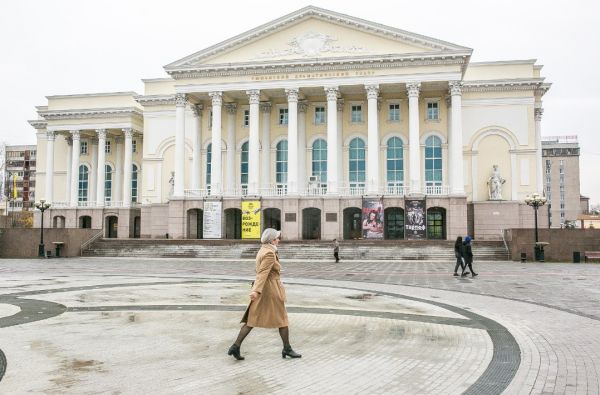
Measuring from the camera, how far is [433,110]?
163 ft

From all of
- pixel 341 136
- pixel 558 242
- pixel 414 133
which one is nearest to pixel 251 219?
pixel 341 136

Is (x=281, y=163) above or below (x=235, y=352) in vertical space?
above

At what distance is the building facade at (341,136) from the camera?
4516 cm

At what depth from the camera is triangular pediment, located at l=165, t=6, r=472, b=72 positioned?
4560cm

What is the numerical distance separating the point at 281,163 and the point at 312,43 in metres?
11.3

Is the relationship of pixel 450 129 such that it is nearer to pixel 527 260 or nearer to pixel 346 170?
pixel 346 170

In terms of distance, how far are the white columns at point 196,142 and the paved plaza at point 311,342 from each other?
3306cm

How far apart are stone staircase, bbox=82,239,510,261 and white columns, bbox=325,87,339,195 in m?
7.12

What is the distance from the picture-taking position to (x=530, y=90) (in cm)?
4941

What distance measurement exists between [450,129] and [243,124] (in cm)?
1918

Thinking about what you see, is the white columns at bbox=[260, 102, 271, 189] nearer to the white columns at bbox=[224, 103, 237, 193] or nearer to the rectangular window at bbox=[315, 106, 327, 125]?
the white columns at bbox=[224, 103, 237, 193]

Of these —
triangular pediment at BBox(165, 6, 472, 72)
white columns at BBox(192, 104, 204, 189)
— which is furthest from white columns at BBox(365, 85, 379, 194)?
white columns at BBox(192, 104, 204, 189)

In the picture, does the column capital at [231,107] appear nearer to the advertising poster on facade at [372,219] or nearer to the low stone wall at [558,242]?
the advertising poster on facade at [372,219]

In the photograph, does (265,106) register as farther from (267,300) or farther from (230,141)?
(267,300)
